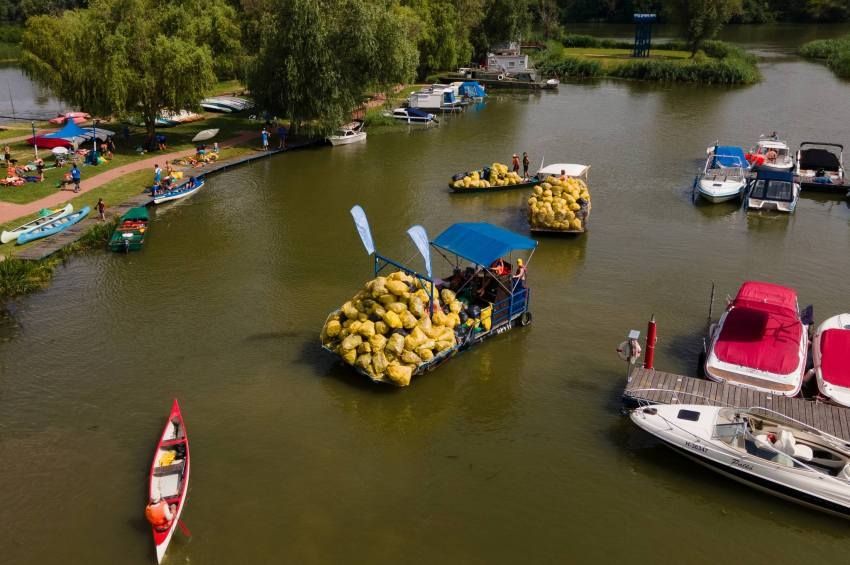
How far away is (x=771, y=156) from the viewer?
4141cm

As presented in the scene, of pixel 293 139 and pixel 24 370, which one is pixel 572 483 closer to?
pixel 24 370

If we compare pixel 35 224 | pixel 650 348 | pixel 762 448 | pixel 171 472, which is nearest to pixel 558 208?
pixel 650 348

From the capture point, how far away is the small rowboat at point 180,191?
36906 millimetres

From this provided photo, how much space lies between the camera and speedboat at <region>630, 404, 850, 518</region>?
51.4 ft

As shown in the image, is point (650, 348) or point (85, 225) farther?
point (85, 225)

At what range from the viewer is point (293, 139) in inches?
2005

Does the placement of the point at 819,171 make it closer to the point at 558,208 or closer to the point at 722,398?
the point at 558,208

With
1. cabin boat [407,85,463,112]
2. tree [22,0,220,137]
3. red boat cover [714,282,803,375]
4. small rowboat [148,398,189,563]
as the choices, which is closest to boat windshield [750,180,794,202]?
red boat cover [714,282,803,375]

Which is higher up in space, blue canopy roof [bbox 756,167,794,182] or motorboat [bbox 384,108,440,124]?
motorboat [bbox 384,108,440,124]

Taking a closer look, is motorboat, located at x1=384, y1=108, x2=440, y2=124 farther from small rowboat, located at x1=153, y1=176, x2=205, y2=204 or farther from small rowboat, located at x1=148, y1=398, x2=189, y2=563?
small rowboat, located at x1=148, y1=398, x2=189, y2=563

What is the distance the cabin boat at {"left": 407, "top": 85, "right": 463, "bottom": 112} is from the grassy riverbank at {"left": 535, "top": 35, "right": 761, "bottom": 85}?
26.5 metres

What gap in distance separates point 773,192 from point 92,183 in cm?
3712

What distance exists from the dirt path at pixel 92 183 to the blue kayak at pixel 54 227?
211 centimetres

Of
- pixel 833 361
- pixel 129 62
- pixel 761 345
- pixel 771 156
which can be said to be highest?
pixel 129 62
